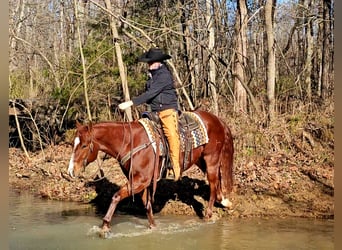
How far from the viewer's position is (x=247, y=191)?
7793mm

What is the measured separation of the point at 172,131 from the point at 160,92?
0.57 meters

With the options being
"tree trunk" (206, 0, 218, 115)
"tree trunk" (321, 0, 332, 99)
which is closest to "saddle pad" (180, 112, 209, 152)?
"tree trunk" (206, 0, 218, 115)

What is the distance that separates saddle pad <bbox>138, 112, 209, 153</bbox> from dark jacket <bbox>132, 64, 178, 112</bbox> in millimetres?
255

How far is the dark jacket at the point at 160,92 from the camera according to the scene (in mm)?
6273

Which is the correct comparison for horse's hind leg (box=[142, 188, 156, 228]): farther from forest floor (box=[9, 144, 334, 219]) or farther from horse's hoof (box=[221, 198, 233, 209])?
horse's hoof (box=[221, 198, 233, 209])

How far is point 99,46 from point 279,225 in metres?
7.10

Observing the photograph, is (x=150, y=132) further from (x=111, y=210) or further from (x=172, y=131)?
(x=111, y=210)

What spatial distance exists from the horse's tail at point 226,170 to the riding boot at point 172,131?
1051mm

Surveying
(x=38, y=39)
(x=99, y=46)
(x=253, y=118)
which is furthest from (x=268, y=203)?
(x=38, y=39)

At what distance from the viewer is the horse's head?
6.04 metres

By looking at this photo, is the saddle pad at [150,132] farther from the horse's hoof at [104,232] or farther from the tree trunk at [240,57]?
the tree trunk at [240,57]

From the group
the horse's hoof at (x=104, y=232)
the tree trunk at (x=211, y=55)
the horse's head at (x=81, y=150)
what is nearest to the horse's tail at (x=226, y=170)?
the horse's hoof at (x=104, y=232)

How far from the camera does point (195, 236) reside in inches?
245

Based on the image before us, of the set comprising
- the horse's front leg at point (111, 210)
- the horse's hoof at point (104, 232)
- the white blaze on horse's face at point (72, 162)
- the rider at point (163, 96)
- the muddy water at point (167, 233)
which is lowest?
the muddy water at point (167, 233)
